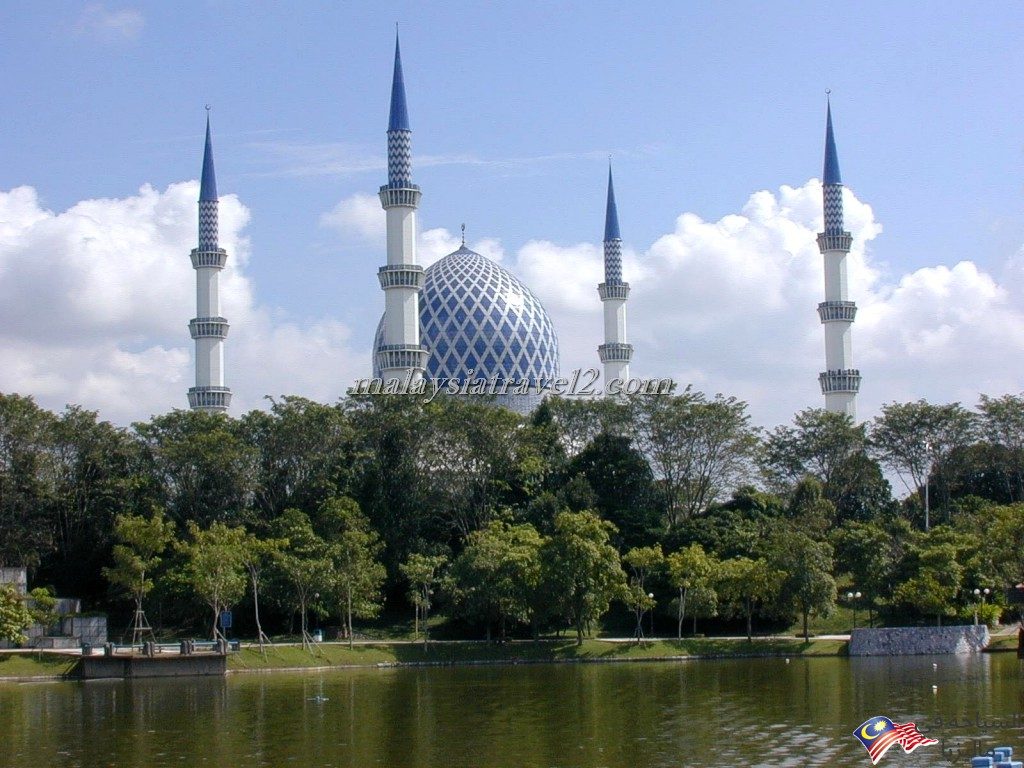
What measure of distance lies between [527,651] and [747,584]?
8256mm

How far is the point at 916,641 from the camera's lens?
5259 centimetres

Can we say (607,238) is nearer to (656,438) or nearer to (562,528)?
(656,438)

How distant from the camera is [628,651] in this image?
174ft

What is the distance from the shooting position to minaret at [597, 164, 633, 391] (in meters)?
88.7

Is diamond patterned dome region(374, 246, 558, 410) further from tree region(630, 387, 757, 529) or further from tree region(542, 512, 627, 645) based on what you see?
tree region(542, 512, 627, 645)

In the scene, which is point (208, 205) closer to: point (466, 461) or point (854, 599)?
point (466, 461)

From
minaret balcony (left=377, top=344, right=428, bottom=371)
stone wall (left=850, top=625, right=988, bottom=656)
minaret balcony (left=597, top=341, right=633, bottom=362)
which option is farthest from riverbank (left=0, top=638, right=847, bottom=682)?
minaret balcony (left=597, top=341, right=633, bottom=362)

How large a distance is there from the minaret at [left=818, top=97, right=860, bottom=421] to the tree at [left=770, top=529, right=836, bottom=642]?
20481mm

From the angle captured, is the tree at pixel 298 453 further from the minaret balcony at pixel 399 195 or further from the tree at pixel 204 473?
the minaret balcony at pixel 399 195

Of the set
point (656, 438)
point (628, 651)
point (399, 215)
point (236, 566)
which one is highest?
point (399, 215)

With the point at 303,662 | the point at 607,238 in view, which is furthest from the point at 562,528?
the point at 607,238

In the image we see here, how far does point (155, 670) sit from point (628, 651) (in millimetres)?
16228

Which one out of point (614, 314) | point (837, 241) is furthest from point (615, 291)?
point (837, 241)

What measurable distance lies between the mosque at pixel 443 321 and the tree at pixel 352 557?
12776mm
